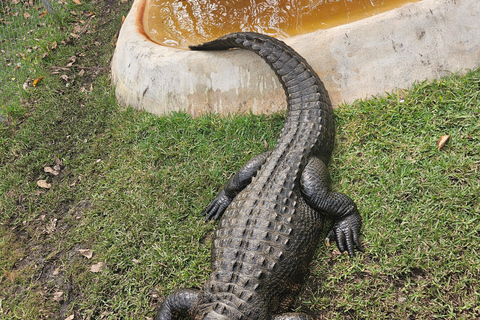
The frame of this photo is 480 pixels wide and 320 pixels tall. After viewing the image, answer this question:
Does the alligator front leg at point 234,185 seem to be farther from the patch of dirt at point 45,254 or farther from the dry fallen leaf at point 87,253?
the patch of dirt at point 45,254

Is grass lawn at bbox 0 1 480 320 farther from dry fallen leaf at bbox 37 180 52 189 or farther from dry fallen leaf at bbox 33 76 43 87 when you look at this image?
dry fallen leaf at bbox 33 76 43 87

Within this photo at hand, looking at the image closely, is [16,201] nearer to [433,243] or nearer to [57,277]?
[57,277]

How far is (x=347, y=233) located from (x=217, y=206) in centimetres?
132

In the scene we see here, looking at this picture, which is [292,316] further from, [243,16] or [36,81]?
[36,81]

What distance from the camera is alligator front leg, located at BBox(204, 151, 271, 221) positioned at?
346 centimetres

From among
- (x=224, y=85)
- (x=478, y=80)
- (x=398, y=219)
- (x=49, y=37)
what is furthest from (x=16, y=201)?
(x=478, y=80)

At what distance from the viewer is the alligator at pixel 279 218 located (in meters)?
2.61

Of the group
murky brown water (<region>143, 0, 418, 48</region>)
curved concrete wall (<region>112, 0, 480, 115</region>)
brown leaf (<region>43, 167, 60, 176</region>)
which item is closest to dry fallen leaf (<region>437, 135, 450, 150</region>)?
curved concrete wall (<region>112, 0, 480, 115</region>)

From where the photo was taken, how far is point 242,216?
9.45ft

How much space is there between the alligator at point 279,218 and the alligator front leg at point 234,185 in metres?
0.01

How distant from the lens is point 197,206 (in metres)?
3.81

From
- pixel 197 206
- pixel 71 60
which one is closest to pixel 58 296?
pixel 197 206

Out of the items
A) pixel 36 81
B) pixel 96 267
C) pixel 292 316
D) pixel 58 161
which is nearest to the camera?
pixel 292 316

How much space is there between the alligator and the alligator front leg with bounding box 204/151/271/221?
10 millimetres
